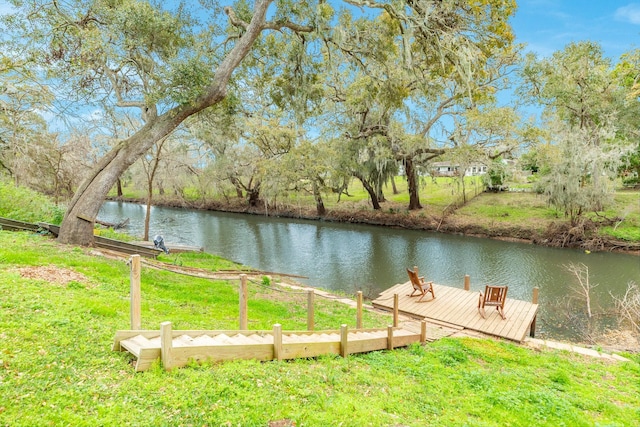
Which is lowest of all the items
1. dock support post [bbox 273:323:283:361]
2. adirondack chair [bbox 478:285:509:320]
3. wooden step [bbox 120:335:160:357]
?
adirondack chair [bbox 478:285:509:320]

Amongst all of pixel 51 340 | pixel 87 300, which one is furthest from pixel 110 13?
pixel 51 340

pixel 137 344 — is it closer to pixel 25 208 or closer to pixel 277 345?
pixel 277 345

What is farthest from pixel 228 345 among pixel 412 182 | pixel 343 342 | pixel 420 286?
pixel 412 182

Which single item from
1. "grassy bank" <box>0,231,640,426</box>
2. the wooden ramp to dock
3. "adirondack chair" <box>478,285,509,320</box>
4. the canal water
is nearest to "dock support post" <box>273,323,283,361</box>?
the wooden ramp to dock

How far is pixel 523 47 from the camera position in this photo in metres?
21.6

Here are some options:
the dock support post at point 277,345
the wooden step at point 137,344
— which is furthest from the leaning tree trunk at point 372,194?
the wooden step at point 137,344

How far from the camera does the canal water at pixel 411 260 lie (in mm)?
12672

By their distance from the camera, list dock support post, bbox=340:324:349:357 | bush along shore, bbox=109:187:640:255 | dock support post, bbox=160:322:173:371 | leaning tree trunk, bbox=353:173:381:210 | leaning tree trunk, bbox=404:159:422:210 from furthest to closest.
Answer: leaning tree trunk, bbox=353:173:381:210
leaning tree trunk, bbox=404:159:422:210
bush along shore, bbox=109:187:640:255
dock support post, bbox=340:324:349:357
dock support post, bbox=160:322:173:371

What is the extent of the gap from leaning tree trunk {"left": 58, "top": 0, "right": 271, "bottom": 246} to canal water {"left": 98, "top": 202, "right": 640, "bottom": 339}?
771cm

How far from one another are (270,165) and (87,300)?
70.9 feet

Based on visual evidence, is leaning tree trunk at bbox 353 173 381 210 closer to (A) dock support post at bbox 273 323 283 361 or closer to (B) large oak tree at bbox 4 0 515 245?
(B) large oak tree at bbox 4 0 515 245

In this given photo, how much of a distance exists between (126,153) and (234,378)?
8.52 meters

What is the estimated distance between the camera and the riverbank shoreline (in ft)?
67.7

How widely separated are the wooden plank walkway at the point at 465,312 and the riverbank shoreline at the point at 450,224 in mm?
14504
